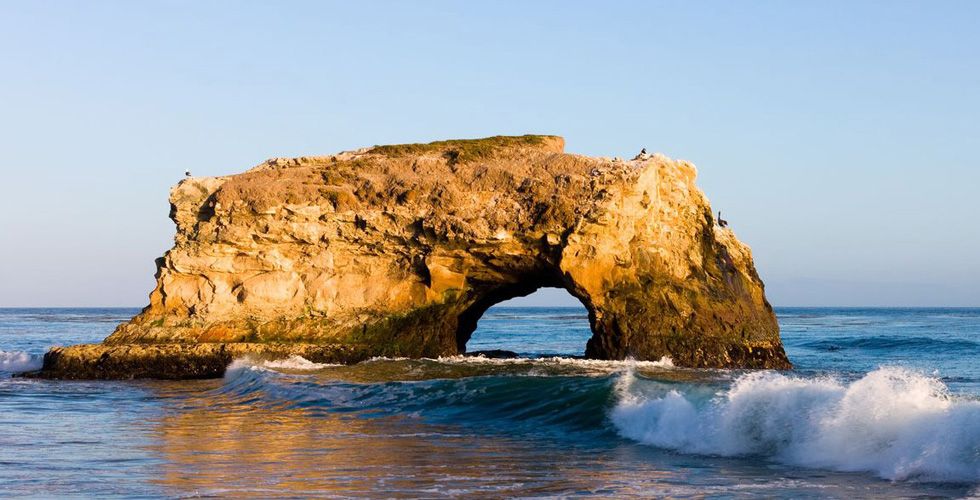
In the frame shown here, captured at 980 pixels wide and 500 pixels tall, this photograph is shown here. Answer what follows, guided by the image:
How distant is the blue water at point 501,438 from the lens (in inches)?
396

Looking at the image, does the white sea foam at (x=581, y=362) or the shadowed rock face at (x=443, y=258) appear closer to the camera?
the white sea foam at (x=581, y=362)

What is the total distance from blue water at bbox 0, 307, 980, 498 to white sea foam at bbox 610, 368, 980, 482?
0.02m

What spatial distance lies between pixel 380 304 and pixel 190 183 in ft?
19.2

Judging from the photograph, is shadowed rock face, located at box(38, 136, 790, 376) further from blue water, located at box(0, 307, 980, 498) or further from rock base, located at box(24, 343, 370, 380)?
blue water, located at box(0, 307, 980, 498)

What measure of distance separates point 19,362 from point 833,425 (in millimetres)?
22764

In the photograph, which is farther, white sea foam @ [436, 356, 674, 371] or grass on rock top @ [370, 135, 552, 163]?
grass on rock top @ [370, 135, 552, 163]

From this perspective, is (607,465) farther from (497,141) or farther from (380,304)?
(497,141)

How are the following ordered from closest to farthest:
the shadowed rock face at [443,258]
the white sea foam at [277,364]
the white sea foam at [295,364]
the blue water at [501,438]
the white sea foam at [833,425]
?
the blue water at [501,438] < the white sea foam at [833,425] < the white sea foam at [277,364] < the white sea foam at [295,364] < the shadowed rock face at [443,258]

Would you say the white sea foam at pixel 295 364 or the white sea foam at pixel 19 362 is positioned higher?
the white sea foam at pixel 295 364

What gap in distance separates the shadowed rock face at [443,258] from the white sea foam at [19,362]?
269cm

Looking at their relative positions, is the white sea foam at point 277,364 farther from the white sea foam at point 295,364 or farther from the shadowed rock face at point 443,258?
the shadowed rock face at point 443,258

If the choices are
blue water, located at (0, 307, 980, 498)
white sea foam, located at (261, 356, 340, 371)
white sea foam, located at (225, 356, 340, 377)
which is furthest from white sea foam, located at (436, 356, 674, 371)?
blue water, located at (0, 307, 980, 498)

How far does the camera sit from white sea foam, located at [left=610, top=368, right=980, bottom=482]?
34.0ft

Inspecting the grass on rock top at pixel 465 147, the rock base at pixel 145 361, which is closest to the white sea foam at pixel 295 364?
the rock base at pixel 145 361
